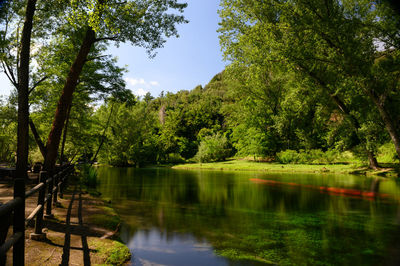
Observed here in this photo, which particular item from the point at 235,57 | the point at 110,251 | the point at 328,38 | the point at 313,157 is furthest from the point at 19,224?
the point at 313,157

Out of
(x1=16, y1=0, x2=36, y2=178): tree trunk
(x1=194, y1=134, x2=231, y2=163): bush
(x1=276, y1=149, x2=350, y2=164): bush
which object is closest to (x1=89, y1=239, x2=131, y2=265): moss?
(x1=16, y1=0, x2=36, y2=178): tree trunk

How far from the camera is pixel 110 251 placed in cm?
492

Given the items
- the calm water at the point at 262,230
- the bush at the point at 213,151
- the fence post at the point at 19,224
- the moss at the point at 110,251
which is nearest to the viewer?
the fence post at the point at 19,224

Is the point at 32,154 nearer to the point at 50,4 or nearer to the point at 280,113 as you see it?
the point at 50,4

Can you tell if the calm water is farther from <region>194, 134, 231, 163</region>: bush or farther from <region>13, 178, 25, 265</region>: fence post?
<region>194, 134, 231, 163</region>: bush

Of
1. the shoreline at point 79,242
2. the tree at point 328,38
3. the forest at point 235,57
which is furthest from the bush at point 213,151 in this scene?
the shoreline at point 79,242

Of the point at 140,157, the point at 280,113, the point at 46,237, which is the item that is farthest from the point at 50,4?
the point at 140,157

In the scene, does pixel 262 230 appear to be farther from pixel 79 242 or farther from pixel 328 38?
pixel 328 38

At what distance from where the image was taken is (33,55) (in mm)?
12984

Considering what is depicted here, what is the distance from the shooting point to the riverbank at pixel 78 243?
437 centimetres

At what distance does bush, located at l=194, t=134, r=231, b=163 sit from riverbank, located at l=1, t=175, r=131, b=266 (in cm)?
3787

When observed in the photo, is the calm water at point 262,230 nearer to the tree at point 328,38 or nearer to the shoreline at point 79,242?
the shoreline at point 79,242

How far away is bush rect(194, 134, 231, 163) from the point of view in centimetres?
4544

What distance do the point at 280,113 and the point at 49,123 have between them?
104ft
